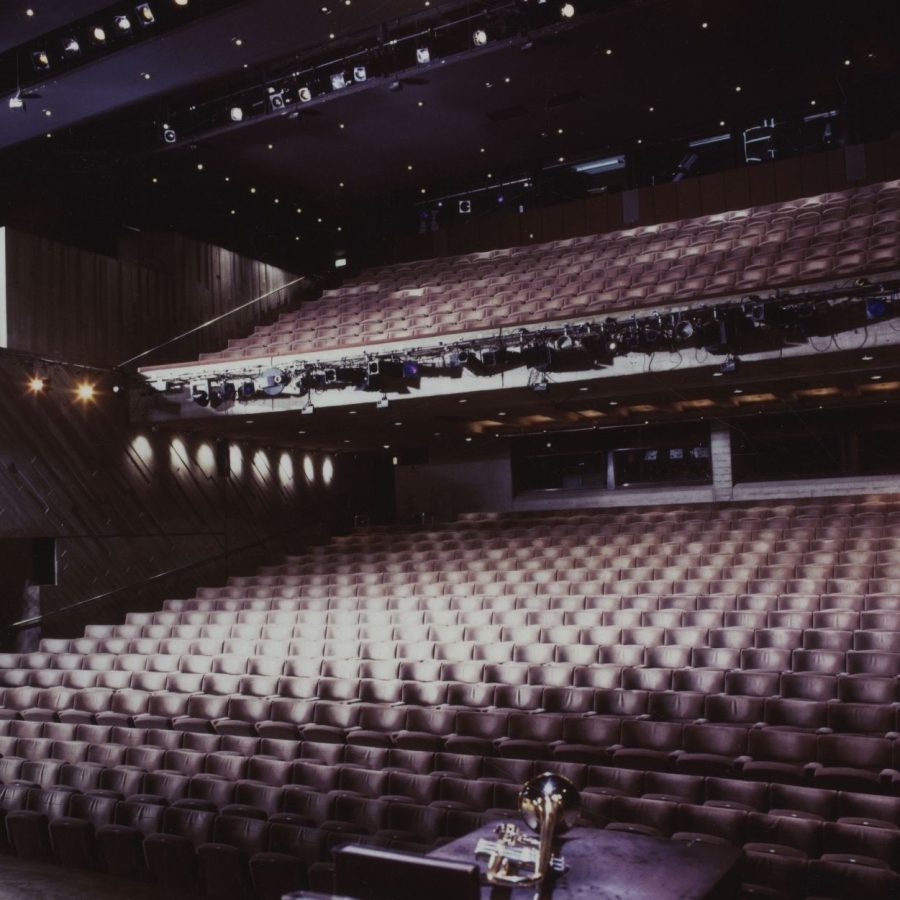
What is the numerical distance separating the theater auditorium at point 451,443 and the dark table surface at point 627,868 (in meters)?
0.01

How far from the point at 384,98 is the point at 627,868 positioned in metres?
6.98

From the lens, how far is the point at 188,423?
8.16 meters

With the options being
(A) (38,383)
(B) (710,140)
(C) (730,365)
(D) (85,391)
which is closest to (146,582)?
(D) (85,391)

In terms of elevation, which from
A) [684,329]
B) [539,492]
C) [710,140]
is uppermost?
[710,140]

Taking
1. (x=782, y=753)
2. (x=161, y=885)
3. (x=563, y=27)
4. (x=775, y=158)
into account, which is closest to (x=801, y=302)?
(x=563, y=27)

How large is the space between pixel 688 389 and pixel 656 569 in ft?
5.43

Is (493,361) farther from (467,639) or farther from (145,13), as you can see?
(145,13)

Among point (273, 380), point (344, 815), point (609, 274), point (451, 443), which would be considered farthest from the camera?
point (451, 443)

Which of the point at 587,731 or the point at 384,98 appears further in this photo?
the point at 384,98

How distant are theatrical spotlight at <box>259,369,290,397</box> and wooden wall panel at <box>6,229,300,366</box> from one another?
146 cm

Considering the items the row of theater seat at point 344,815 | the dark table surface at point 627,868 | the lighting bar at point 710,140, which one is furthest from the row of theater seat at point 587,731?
the lighting bar at point 710,140

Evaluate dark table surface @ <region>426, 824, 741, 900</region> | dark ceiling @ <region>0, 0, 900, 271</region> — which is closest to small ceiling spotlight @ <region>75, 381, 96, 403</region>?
dark ceiling @ <region>0, 0, 900, 271</region>

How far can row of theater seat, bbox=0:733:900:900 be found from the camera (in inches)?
115

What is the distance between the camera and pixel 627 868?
2.01m
